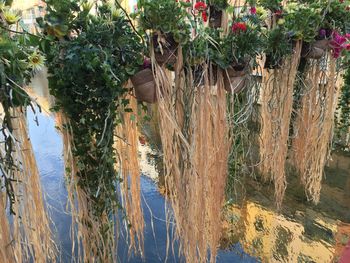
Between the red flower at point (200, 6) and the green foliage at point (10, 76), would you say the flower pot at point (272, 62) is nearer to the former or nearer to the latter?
the red flower at point (200, 6)

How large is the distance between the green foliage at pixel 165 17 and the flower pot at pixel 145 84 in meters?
0.16

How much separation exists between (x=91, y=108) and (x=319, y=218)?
6.97 feet

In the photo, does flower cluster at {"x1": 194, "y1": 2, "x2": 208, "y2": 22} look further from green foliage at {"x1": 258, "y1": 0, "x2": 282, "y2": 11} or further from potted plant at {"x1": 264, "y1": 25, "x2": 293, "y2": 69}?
green foliage at {"x1": 258, "y1": 0, "x2": 282, "y2": 11}

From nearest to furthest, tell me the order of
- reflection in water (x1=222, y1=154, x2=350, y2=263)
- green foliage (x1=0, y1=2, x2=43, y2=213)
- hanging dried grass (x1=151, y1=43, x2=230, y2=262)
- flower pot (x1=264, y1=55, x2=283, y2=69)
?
green foliage (x1=0, y1=2, x2=43, y2=213) < hanging dried grass (x1=151, y1=43, x2=230, y2=262) < flower pot (x1=264, y1=55, x2=283, y2=69) < reflection in water (x1=222, y1=154, x2=350, y2=263)

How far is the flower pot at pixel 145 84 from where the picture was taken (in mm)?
1212

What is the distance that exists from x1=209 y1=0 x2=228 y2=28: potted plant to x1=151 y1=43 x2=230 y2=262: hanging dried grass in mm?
250

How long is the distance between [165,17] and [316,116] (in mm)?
1488

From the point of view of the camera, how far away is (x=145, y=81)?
1.22 m

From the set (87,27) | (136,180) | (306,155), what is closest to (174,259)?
(136,180)

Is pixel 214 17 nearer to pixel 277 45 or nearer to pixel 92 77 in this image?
pixel 277 45

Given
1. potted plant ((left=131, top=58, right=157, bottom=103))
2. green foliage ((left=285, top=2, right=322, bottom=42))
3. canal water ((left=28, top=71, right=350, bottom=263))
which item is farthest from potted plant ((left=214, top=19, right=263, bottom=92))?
canal water ((left=28, top=71, right=350, bottom=263))

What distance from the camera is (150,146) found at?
12.5 ft

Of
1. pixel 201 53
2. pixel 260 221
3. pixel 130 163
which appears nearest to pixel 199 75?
pixel 201 53

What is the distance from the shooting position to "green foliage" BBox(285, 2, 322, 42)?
164cm
